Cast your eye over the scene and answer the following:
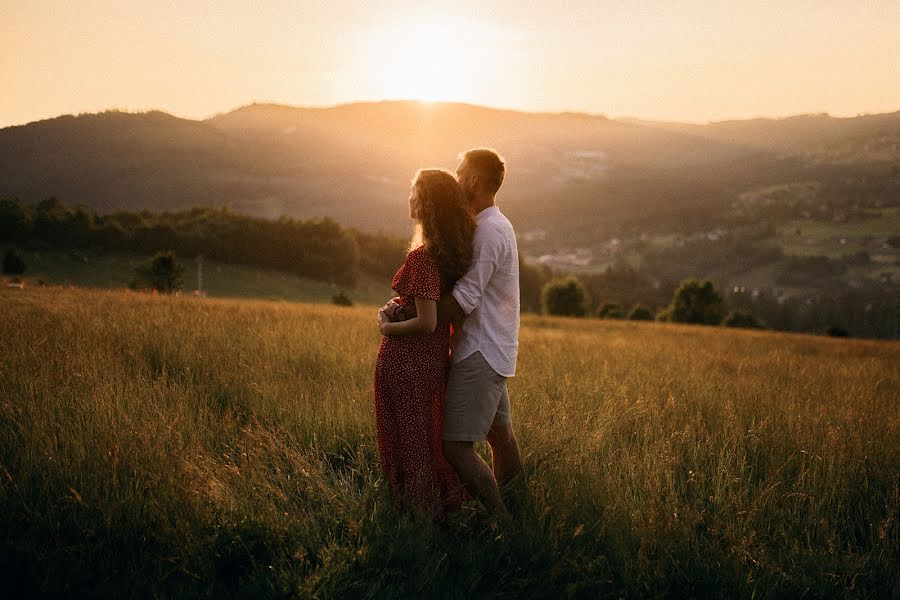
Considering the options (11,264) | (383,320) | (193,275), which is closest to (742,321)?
(193,275)

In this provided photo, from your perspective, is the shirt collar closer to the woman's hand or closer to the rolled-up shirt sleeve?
the rolled-up shirt sleeve

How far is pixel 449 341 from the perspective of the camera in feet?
13.7

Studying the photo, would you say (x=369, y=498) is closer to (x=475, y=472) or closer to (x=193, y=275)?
(x=475, y=472)

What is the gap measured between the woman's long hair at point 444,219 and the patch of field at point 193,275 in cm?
6466

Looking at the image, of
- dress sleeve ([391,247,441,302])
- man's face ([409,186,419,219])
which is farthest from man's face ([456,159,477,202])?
dress sleeve ([391,247,441,302])

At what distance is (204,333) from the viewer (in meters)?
9.18

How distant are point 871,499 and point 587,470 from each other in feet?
7.59

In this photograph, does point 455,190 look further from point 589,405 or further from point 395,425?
point 589,405

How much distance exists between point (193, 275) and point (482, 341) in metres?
83.8

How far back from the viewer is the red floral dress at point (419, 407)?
13.2 ft

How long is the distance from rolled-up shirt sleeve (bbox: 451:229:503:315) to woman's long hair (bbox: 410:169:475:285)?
0.06 metres

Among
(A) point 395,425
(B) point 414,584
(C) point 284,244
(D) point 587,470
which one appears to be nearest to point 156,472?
(A) point 395,425

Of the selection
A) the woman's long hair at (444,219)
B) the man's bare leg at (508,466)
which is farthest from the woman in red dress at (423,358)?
the man's bare leg at (508,466)

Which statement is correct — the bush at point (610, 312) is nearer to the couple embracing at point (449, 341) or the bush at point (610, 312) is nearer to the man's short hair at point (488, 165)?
the couple embracing at point (449, 341)
